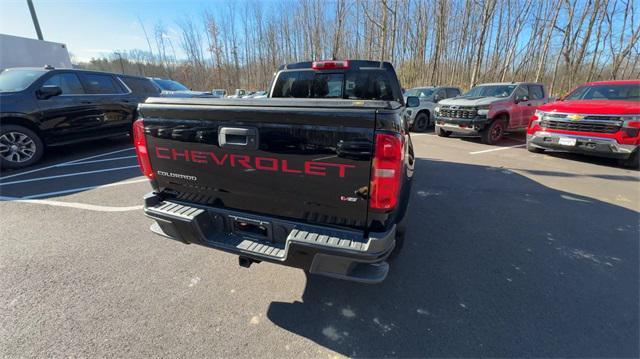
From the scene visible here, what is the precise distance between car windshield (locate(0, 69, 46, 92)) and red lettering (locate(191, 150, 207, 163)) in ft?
20.8

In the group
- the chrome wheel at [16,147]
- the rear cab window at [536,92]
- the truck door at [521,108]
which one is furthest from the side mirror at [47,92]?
the rear cab window at [536,92]

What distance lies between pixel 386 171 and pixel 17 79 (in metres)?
8.15

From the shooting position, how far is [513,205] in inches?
160

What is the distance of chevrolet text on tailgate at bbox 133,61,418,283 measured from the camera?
5.41 feet

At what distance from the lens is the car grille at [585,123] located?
5570 mm

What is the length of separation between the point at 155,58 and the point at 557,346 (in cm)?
4142

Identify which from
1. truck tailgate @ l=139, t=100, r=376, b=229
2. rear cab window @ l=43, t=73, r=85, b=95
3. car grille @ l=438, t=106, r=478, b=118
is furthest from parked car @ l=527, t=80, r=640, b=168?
rear cab window @ l=43, t=73, r=85, b=95

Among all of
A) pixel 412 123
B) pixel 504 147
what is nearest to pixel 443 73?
pixel 412 123

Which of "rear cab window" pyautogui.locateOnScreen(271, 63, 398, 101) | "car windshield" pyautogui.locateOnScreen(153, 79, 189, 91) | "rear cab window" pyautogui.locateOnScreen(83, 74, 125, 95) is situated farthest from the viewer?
"car windshield" pyautogui.locateOnScreen(153, 79, 189, 91)

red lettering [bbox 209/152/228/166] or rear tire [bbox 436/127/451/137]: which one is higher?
red lettering [bbox 209/152/228/166]

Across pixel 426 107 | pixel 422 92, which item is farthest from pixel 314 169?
pixel 422 92

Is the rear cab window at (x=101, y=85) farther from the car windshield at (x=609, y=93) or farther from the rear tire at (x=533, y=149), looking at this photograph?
the car windshield at (x=609, y=93)

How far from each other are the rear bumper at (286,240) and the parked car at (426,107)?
402 inches

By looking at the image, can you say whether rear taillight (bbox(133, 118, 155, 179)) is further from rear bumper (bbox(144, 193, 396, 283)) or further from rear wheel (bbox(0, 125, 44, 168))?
rear wheel (bbox(0, 125, 44, 168))
